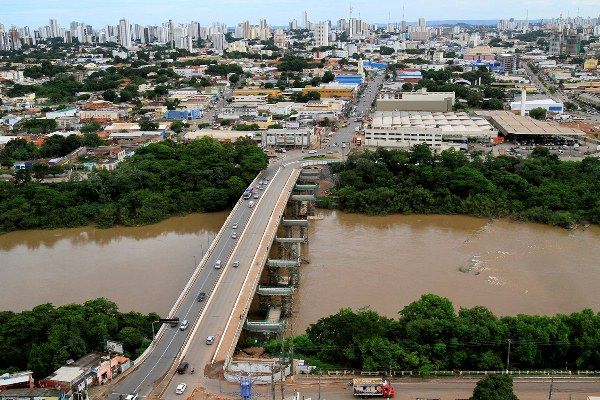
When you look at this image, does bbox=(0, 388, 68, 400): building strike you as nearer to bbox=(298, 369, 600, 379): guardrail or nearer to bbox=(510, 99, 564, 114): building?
bbox=(298, 369, 600, 379): guardrail

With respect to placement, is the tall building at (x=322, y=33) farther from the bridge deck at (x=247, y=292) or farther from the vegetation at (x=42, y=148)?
the bridge deck at (x=247, y=292)

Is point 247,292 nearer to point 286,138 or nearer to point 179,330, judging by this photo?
point 179,330

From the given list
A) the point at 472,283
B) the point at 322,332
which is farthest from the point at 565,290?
the point at 322,332

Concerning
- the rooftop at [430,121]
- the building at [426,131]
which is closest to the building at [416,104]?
the rooftop at [430,121]

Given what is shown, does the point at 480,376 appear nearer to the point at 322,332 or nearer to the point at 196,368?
the point at 322,332

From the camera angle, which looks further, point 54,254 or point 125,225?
point 125,225
